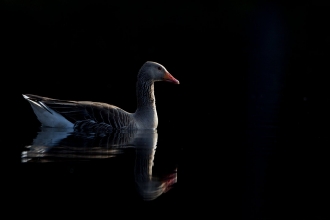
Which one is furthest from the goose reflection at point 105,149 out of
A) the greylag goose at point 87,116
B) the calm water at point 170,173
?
the greylag goose at point 87,116

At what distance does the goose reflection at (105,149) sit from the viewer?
1087 cm

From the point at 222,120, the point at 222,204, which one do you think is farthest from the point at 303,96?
the point at 222,204

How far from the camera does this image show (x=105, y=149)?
1302 cm

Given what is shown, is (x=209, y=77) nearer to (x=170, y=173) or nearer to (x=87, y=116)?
(x=87, y=116)

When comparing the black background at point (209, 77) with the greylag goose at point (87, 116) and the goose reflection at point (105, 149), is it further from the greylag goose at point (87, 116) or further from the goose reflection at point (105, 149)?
the greylag goose at point (87, 116)

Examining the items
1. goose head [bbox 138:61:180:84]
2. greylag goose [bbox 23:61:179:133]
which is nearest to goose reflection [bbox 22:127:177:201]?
greylag goose [bbox 23:61:179:133]

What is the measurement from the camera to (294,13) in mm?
40406

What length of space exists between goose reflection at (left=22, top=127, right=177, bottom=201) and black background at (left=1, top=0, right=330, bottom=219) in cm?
39

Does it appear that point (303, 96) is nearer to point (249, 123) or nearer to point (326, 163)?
point (249, 123)

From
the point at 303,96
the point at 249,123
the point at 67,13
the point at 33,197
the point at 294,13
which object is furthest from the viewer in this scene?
the point at 294,13

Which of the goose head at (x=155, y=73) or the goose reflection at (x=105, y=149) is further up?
the goose head at (x=155, y=73)

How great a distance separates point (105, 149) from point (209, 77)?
14.8 meters

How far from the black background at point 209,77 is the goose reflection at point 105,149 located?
1.29 feet

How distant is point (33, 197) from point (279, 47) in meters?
27.7
